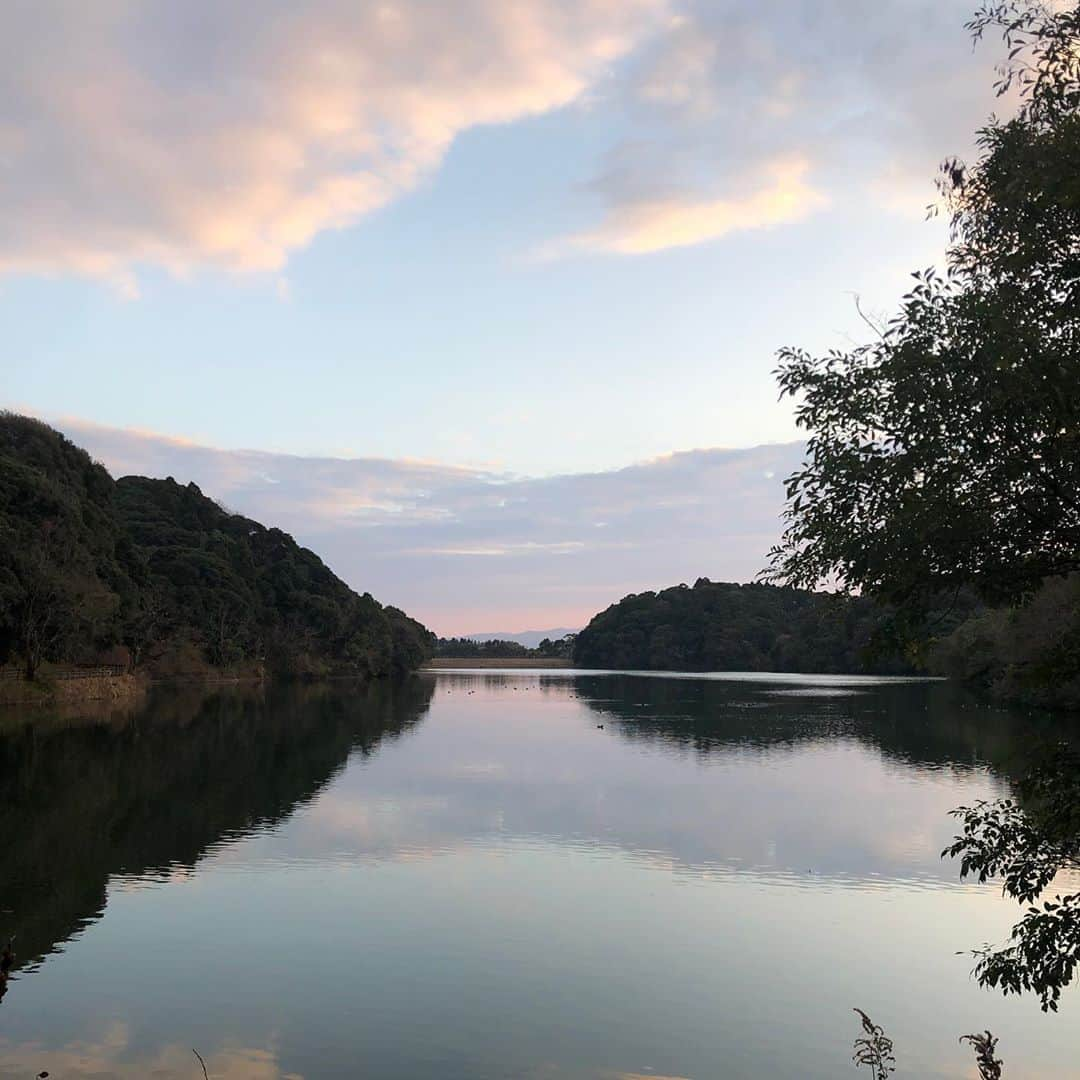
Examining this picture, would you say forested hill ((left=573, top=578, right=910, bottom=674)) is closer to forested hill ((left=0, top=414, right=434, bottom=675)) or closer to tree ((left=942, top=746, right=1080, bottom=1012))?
forested hill ((left=0, top=414, right=434, bottom=675))

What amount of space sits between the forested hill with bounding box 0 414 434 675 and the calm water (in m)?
19.7

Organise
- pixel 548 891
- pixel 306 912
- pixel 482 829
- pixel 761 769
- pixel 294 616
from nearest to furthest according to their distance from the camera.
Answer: pixel 306 912 → pixel 548 891 → pixel 482 829 → pixel 761 769 → pixel 294 616

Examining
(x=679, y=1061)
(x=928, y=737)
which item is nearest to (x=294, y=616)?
(x=928, y=737)

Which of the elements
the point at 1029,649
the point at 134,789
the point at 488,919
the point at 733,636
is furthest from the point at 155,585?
the point at 733,636

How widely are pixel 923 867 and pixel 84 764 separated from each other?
28.3 metres

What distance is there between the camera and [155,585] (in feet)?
298

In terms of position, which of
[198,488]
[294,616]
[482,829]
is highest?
[198,488]

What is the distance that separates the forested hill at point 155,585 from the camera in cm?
5778

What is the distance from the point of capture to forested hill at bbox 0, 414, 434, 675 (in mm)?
57781

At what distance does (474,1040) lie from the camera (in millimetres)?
12359

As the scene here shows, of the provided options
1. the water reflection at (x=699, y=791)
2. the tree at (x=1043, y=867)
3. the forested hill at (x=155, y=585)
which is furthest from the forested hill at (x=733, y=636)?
the tree at (x=1043, y=867)

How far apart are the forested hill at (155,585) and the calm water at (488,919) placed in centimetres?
1975

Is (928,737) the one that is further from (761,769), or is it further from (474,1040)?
(474,1040)

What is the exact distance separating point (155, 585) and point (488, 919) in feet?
265
